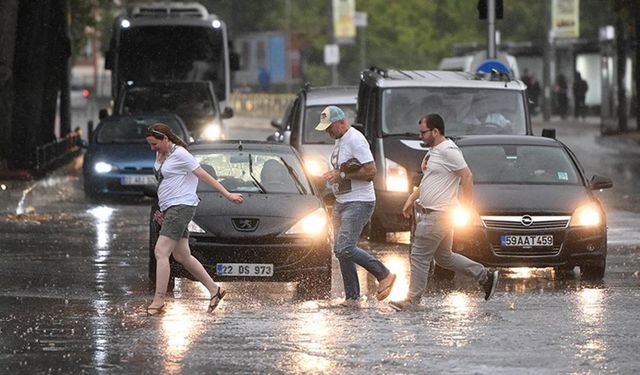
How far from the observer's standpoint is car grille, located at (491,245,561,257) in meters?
16.9

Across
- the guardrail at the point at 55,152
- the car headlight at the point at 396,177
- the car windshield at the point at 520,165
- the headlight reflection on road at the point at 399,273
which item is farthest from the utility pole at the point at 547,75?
the car windshield at the point at 520,165

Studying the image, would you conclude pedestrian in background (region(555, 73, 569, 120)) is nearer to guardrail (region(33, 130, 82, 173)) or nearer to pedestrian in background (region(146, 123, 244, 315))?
guardrail (region(33, 130, 82, 173))

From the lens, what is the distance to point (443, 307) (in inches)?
583

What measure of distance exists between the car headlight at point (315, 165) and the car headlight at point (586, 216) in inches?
330

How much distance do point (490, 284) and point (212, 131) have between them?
19212 mm

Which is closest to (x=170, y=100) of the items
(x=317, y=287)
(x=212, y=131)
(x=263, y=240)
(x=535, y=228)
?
(x=212, y=131)

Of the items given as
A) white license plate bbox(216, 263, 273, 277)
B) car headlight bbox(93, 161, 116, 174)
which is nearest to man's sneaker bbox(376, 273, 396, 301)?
white license plate bbox(216, 263, 273, 277)

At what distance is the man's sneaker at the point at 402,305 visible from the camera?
14.6m

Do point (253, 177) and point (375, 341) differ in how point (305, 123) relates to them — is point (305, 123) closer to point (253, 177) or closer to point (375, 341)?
point (253, 177)

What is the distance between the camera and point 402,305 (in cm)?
1461

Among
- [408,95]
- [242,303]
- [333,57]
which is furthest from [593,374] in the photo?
[333,57]

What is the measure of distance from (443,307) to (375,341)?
225cm

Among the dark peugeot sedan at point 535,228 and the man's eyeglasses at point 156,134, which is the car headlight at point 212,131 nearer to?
the dark peugeot sedan at point 535,228

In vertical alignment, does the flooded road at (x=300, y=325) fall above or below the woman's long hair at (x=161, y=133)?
below
